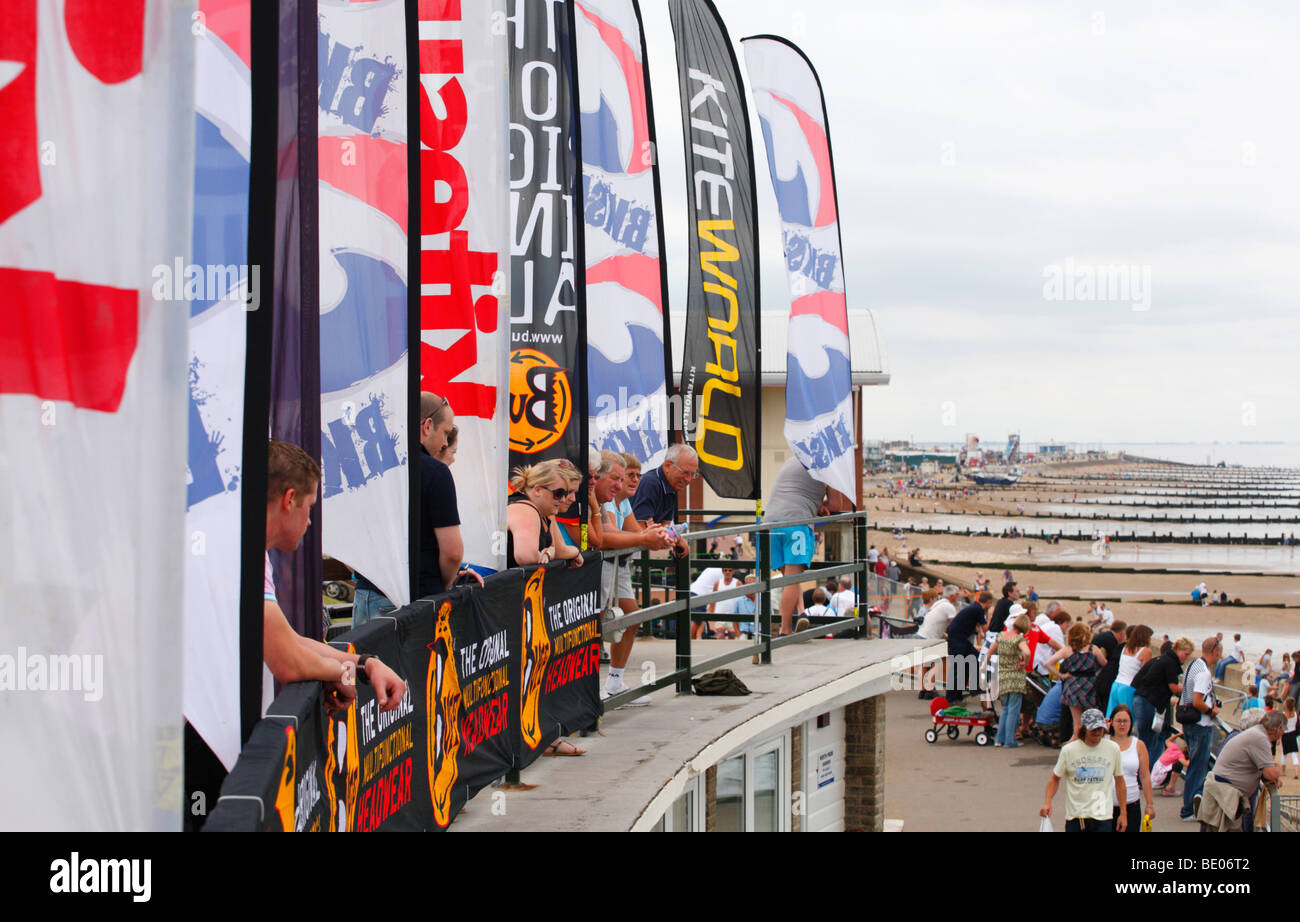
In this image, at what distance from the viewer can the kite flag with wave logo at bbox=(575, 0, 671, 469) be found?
395 inches

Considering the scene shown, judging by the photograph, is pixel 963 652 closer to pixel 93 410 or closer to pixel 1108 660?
pixel 1108 660

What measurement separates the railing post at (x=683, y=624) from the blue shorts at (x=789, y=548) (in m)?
1.69

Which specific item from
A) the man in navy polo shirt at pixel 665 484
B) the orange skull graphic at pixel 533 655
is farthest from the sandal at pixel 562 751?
the man in navy polo shirt at pixel 665 484

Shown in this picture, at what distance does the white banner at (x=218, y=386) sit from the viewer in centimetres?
338

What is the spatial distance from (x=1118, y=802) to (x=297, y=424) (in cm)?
834

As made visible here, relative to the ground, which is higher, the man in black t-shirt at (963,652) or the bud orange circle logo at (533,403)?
the bud orange circle logo at (533,403)

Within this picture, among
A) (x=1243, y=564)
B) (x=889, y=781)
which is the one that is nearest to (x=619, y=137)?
A: (x=889, y=781)

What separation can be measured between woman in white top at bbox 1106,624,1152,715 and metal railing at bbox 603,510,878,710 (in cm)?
387

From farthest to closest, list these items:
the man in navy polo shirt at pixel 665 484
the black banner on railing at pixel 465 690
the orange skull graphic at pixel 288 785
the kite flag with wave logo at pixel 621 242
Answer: the kite flag with wave logo at pixel 621 242
the man in navy polo shirt at pixel 665 484
the black banner on railing at pixel 465 690
the orange skull graphic at pixel 288 785

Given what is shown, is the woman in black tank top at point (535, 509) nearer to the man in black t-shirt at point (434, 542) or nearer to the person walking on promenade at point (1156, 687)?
the man in black t-shirt at point (434, 542)

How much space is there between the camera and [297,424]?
15.4 ft

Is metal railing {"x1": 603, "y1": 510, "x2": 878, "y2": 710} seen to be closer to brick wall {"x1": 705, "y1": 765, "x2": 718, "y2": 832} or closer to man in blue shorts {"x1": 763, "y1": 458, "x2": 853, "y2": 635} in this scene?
man in blue shorts {"x1": 763, "y1": 458, "x2": 853, "y2": 635}

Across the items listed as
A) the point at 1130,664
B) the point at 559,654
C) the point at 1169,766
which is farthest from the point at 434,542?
the point at 1169,766
